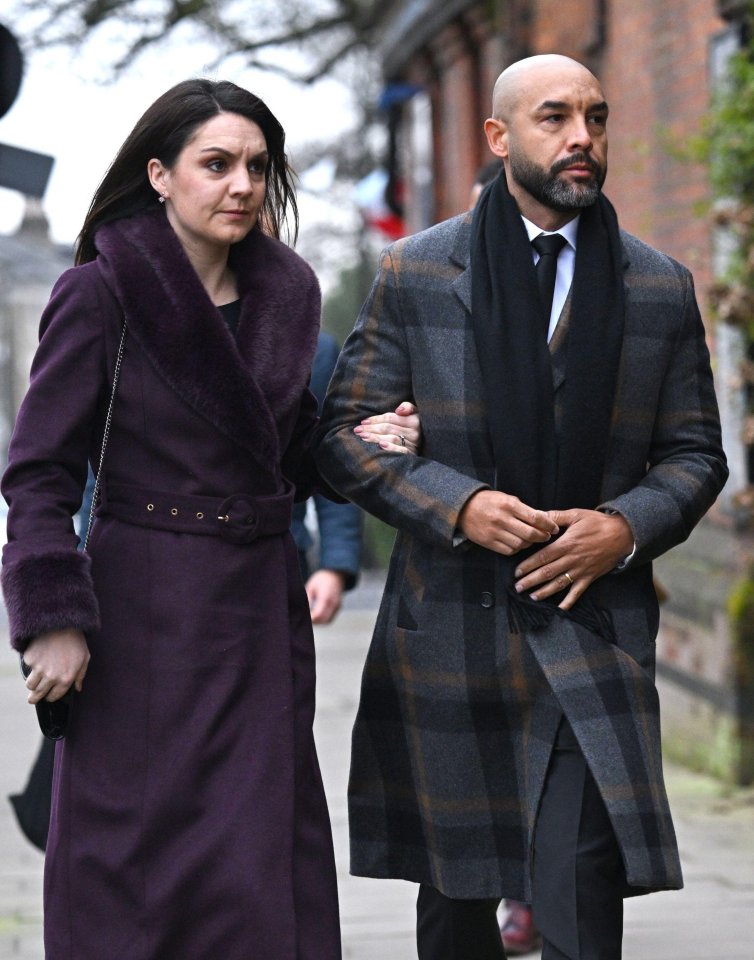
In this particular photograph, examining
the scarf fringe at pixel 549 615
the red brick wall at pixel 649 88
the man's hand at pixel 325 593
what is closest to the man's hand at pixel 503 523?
the scarf fringe at pixel 549 615

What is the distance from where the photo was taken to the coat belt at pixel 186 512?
365cm

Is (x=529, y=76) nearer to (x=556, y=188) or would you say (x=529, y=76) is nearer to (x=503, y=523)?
(x=556, y=188)

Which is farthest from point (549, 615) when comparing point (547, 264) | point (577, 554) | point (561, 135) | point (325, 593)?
point (325, 593)

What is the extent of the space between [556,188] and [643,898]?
2835mm

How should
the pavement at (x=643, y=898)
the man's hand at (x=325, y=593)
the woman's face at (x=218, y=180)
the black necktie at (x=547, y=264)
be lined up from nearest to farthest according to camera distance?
1. the woman's face at (x=218, y=180)
2. the black necktie at (x=547, y=264)
3. the man's hand at (x=325, y=593)
4. the pavement at (x=643, y=898)

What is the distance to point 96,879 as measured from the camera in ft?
11.7

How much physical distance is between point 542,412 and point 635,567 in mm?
390

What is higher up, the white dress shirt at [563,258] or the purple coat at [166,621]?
the white dress shirt at [563,258]

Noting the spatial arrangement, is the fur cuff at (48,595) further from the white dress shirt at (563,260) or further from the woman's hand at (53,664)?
the white dress shirt at (563,260)

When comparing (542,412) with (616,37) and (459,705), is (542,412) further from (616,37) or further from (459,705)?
(616,37)

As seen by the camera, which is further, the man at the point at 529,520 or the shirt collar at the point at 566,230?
the shirt collar at the point at 566,230

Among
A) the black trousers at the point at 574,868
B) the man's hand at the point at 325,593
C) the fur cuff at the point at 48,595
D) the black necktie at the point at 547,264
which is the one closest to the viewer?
the fur cuff at the point at 48,595

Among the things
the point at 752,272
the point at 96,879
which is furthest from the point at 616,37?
the point at 96,879

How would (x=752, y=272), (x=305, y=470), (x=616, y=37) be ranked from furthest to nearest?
(x=616, y=37), (x=752, y=272), (x=305, y=470)
